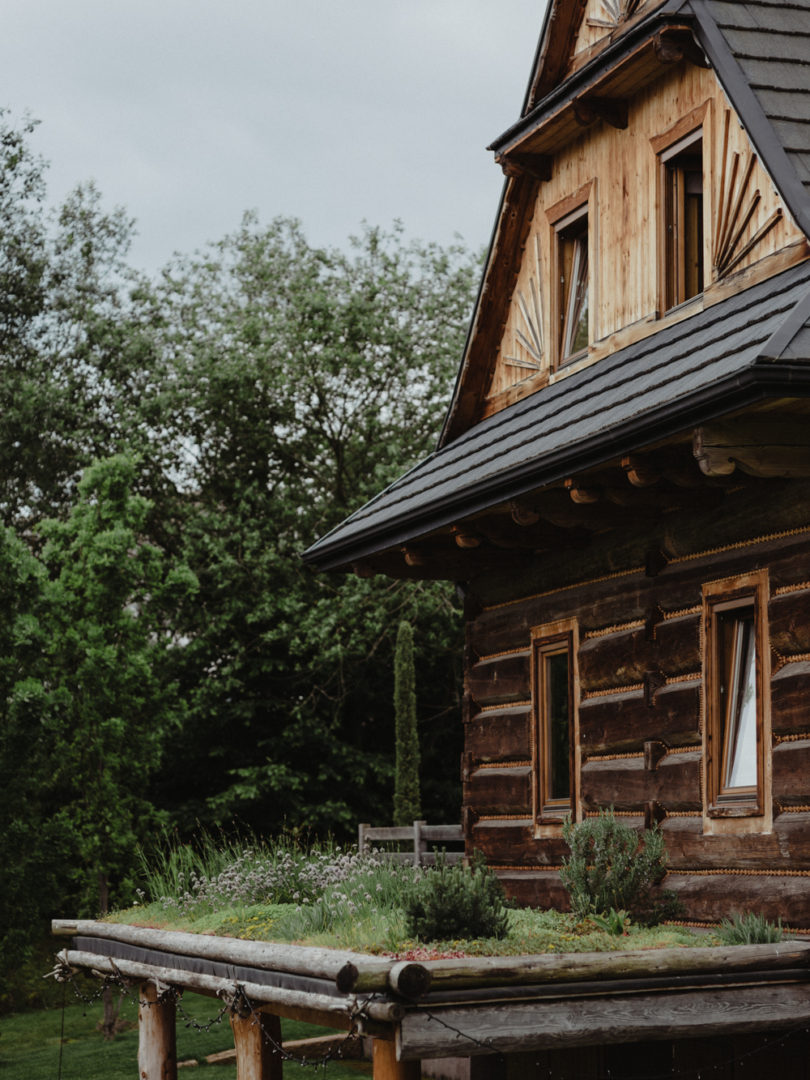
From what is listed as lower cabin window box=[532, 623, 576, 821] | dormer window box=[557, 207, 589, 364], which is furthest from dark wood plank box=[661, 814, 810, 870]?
dormer window box=[557, 207, 589, 364]

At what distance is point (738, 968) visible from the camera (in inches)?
318

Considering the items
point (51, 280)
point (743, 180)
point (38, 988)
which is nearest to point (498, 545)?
point (743, 180)

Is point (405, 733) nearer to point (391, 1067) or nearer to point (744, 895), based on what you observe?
point (744, 895)

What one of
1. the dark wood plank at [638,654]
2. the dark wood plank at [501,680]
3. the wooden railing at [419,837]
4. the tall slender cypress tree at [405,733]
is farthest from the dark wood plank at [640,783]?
the tall slender cypress tree at [405,733]

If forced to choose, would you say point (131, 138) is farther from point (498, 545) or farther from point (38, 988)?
point (498, 545)

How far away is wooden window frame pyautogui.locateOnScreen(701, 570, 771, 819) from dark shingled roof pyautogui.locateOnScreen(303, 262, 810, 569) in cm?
133

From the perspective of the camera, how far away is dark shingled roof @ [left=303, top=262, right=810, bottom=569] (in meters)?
7.72

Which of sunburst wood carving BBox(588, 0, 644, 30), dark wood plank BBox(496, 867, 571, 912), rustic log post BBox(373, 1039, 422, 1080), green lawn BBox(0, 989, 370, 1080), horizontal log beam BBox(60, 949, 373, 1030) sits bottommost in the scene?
green lawn BBox(0, 989, 370, 1080)

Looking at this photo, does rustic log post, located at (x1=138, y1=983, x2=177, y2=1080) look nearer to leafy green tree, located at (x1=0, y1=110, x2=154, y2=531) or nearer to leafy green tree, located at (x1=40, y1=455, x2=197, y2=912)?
leafy green tree, located at (x1=40, y1=455, x2=197, y2=912)

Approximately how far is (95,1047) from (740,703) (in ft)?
49.0

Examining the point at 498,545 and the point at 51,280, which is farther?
the point at 51,280

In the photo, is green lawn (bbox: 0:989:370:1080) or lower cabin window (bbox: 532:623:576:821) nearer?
lower cabin window (bbox: 532:623:576:821)

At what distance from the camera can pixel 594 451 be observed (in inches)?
352

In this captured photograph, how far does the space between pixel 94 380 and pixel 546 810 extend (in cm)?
2185
